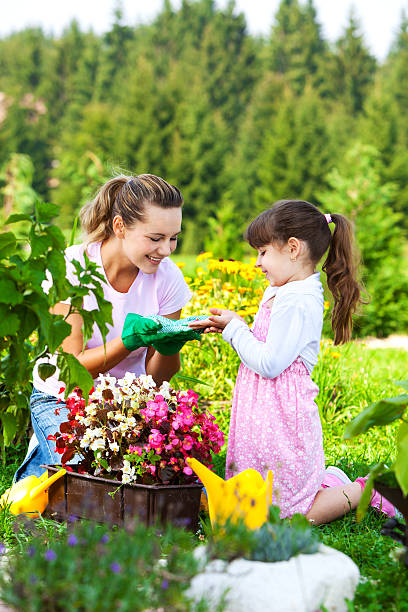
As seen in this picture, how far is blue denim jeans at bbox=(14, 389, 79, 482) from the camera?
2.56m

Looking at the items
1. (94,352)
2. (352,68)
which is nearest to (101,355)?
(94,352)

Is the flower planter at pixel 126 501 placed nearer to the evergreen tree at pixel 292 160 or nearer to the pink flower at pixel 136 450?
the pink flower at pixel 136 450

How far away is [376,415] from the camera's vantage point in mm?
1633

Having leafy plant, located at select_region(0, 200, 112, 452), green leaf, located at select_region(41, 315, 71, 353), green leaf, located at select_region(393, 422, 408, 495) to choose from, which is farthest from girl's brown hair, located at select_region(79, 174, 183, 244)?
green leaf, located at select_region(393, 422, 408, 495)

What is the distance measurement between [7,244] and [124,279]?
1.12 meters

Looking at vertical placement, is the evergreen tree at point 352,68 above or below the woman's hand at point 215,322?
above

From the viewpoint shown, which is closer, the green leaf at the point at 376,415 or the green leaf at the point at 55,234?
the green leaf at the point at 376,415

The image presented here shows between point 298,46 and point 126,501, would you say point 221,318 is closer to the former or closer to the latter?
point 126,501

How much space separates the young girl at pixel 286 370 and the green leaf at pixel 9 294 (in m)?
0.91

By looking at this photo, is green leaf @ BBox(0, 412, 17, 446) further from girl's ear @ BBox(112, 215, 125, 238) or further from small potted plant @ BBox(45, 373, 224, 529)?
girl's ear @ BBox(112, 215, 125, 238)

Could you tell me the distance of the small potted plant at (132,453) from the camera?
2102mm

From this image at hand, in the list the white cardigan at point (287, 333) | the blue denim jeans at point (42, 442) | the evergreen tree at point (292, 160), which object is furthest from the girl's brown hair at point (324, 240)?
the evergreen tree at point (292, 160)

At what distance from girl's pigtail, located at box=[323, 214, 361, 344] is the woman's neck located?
34.4 inches

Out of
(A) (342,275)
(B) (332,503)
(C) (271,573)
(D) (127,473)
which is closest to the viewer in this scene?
(C) (271,573)
